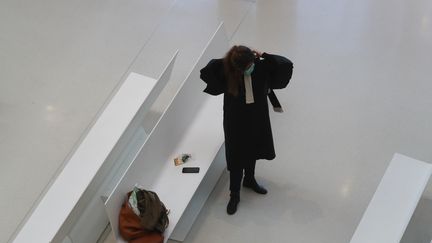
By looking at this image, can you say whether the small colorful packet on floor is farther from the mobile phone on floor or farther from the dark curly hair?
the dark curly hair

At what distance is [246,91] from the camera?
15.9ft

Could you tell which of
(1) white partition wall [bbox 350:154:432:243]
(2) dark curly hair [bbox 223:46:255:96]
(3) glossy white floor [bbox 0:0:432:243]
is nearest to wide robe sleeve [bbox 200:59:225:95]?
(2) dark curly hair [bbox 223:46:255:96]

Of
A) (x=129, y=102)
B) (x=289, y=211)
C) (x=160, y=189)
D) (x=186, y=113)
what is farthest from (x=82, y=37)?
(x=289, y=211)

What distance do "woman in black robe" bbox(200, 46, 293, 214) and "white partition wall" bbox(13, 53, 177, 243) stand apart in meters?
0.72

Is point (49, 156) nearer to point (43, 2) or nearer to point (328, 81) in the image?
point (43, 2)

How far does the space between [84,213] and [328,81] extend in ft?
9.25

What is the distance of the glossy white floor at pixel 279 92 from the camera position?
5.72 metres

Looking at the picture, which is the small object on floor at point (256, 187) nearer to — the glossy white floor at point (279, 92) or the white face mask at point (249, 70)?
the glossy white floor at point (279, 92)

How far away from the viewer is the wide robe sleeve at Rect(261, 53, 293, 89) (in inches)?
192

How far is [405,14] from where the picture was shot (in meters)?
7.17

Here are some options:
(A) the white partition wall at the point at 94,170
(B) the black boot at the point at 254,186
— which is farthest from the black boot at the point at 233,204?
(A) the white partition wall at the point at 94,170

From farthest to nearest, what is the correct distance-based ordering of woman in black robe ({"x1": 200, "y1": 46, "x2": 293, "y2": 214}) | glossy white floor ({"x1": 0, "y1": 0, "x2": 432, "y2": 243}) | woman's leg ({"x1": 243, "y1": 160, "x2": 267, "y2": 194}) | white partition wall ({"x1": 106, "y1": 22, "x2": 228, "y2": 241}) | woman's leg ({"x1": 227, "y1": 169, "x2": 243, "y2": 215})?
glossy white floor ({"x1": 0, "y1": 0, "x2": 432, "y2": 243}), woman's leg ({"x1": 243, "y1": 160, "x2": 267, "y2": 194}), woman's leg ({"x1": 227, "y1": 169, "x2": 243, "y2": 215}), white partition wall ({"x1": 106, "y1": 22, "x2": 228, "y2": 241}), woman in black robe ({"x1": 200, "y1": 46, "x2": 293, "y2": 214})

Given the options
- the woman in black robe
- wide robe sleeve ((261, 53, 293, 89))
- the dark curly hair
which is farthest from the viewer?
wide robe sleeve ((261, 53, 293, 89))

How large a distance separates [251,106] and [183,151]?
1.07 metres
